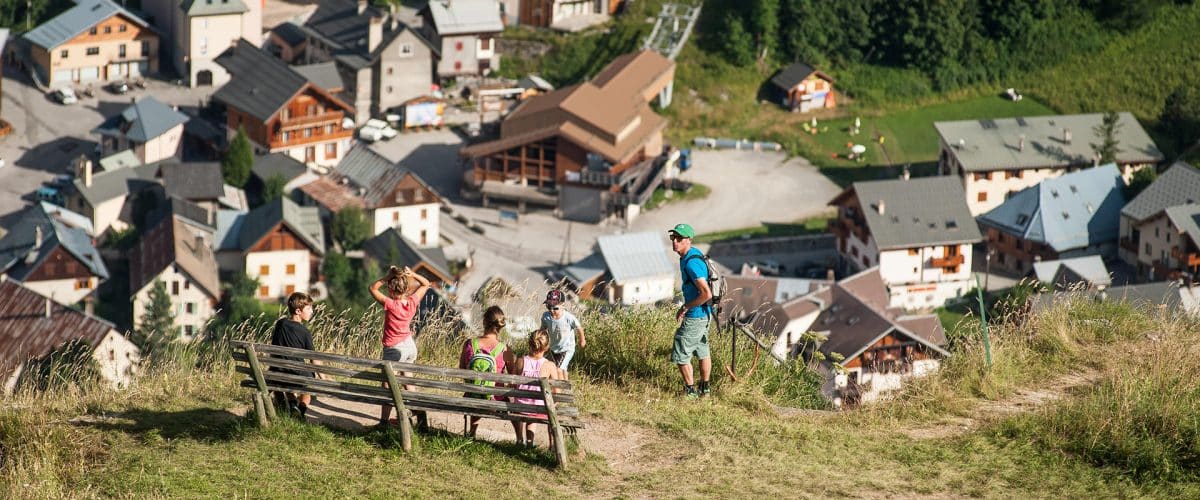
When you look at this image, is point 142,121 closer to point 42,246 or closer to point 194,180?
point 194,180

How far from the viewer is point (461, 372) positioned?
53.4 ft

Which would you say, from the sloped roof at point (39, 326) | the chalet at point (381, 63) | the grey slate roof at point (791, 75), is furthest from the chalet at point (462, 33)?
the sloped roof at point (39, 326)

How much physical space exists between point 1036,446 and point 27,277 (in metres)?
44.8

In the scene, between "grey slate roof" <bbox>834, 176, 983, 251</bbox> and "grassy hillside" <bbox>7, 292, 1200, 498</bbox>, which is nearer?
"grassy hillside" <bbox>7, 292, 1200, 498</bbox>

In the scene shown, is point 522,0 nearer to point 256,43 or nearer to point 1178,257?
point 256,43

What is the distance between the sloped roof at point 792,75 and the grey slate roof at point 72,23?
27.3 m

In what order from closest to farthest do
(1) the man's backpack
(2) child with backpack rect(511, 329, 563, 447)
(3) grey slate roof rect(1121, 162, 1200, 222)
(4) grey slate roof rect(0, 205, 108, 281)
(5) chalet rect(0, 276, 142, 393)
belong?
(2) child with backpack rect(511, 329, 563, 447), (1) the man's backpack, (5) chalet rect(0, 276, 142, 393), (4) grey slate roof rect(0, 205, 108, 281), (3) grey slate roof rect(1121, 162, 1200, 222)

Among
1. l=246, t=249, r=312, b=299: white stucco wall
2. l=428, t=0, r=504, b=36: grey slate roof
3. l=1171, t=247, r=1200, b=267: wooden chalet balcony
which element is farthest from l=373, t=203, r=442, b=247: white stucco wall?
l=1171, t=247, r=1200, b=267: wooden chalet balcony

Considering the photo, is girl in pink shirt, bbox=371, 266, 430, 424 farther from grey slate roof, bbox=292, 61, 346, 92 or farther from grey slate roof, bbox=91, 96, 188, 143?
grey slate roof, bbox=292, 61, 346, 92

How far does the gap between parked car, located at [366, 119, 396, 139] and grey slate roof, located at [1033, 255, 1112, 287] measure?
26.2 metres

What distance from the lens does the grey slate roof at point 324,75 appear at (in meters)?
69.1

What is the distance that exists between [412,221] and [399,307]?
4260 centimetres

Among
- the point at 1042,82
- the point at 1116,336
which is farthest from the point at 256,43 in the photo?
the point at 1116,336

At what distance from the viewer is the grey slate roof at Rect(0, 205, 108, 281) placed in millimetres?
56125
